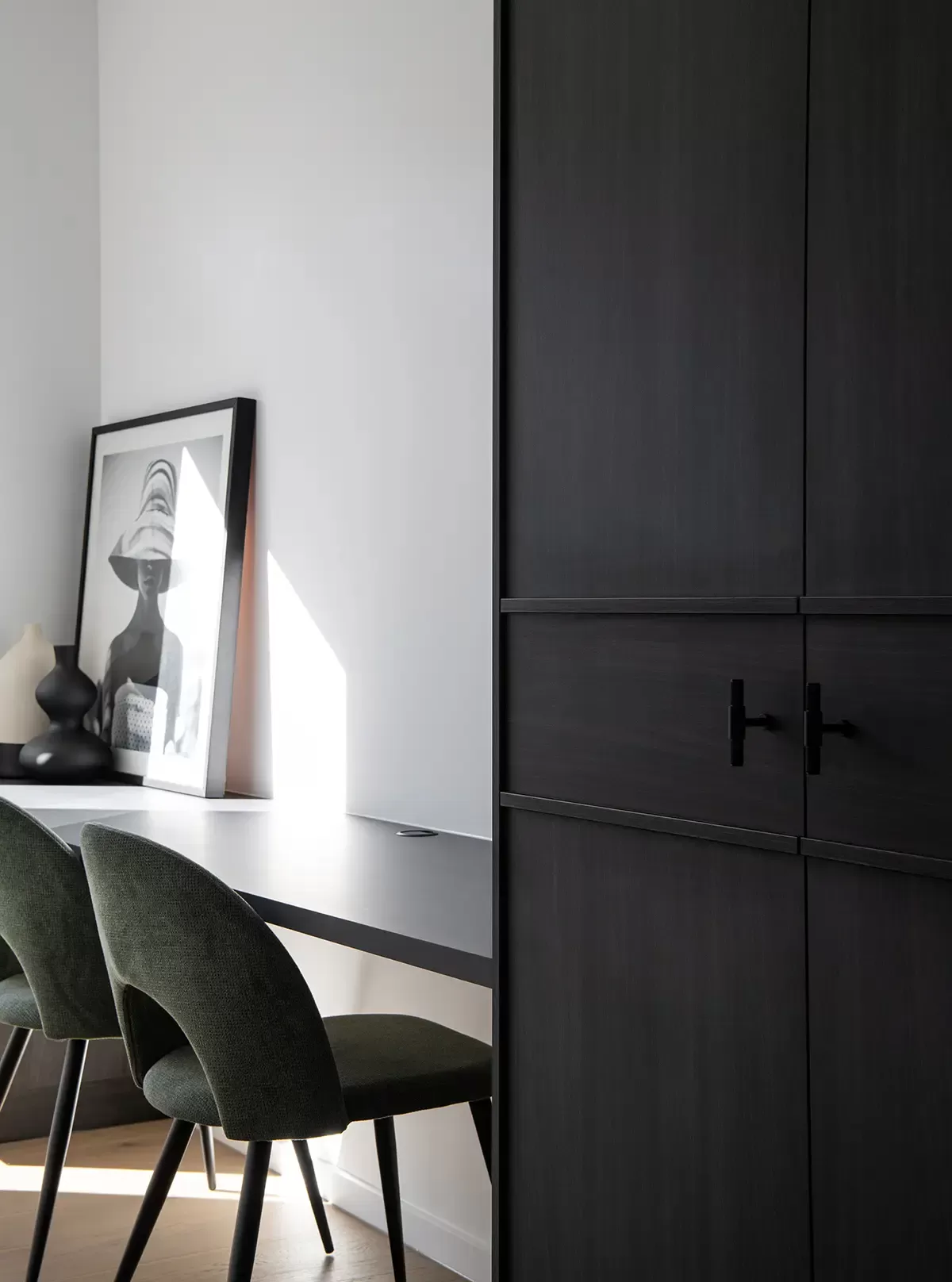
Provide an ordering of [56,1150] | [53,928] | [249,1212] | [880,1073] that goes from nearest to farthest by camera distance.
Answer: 1. [880,1073]
2. [249,1212]
3. [53,928]
4. [56,1150]

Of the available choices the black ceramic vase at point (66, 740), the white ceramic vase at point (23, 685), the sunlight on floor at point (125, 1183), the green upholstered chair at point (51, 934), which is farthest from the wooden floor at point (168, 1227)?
the white ceramic vase at point (23, 685)

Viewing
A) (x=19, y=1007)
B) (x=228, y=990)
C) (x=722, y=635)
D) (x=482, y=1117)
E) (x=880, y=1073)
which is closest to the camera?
(x=880, y=1073)

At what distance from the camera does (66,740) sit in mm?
3564

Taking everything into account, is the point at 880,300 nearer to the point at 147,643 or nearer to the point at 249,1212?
the point at 249,1212

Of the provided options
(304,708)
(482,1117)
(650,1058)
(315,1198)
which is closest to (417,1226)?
(315,1198)

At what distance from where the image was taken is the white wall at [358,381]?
262 centimetres

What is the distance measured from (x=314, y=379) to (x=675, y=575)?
74.1 inches

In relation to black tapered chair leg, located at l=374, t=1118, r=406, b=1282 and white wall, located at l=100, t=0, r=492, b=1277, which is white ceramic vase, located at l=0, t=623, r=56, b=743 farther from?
black tapered chair leg, located at l=374, t=1118, r=406, b=1282

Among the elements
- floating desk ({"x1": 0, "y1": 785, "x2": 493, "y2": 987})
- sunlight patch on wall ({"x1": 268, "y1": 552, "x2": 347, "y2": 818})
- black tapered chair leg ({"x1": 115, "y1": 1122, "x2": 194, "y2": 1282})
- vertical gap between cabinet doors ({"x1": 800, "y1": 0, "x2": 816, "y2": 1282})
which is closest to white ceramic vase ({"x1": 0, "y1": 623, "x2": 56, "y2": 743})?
floating desk ({"x1": 0, "y1": 785, "x2": 493, "y2": 987})

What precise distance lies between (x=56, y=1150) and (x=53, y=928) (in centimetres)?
44

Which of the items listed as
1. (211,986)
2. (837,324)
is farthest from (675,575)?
(211,986)

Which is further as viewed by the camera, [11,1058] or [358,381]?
[358,381]

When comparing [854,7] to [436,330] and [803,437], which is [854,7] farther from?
[436,330]

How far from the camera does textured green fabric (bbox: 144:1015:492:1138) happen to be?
6.44 feet
